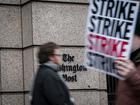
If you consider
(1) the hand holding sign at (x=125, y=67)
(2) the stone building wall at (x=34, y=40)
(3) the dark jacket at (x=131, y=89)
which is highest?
(1) the hand holding sign at (x=125, y=67)

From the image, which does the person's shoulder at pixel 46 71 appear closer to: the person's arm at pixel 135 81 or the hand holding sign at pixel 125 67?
the hand holding sign at pixel 125 67

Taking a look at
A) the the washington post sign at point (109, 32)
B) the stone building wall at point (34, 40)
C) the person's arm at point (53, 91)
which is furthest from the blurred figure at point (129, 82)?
the stone building wall at point (34, 40)

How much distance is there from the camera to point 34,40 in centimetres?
901

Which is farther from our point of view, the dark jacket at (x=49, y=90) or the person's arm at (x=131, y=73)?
the dark jacket at (x=49, y=90)

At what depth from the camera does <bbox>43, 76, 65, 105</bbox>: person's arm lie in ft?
17.6

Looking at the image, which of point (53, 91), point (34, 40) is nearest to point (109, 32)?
point (53, 91)

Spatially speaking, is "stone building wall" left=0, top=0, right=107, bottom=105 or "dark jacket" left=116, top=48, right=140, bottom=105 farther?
"stone building wall" left=0, top=0, right=107, bottom=105

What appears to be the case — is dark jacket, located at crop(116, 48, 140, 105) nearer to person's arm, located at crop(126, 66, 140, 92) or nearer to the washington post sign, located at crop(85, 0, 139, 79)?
person's arm, located at crop(126, 66, 140, 92)

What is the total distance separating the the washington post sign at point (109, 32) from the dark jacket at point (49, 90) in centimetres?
175

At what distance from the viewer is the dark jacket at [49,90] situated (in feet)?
17.6

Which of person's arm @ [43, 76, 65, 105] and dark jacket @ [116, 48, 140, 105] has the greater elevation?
dark jacket @ [116, 48, 140, 105]

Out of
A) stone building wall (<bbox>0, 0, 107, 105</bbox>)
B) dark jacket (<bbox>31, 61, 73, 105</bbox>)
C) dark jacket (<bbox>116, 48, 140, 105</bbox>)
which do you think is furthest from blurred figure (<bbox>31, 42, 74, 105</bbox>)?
stone building wall (<bbox>0, 0, 107, 105</bbox>)

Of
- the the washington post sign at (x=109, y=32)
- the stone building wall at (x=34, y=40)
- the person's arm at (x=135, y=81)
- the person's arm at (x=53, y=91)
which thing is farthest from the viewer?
the stone building wall at (x=34, y=40)

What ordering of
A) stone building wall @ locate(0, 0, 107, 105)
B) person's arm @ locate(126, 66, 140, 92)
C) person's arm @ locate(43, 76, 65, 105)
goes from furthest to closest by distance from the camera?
1. stone building wall @ locate(0, 0, 107, 105)
2. person's arm @ locate(43, 76, 65, 105)
3. person's arm @ locate(126, 66, 140, 92)
